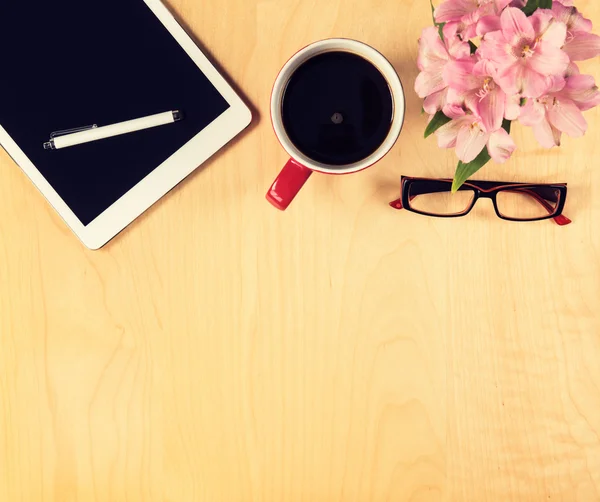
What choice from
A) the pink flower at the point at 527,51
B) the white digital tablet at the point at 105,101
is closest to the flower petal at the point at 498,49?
the pink flower at the point at 527,51

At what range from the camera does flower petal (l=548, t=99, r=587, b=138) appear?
0.37 meters

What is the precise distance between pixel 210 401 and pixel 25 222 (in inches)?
11.2

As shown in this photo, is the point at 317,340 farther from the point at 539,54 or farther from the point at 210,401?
the point at 539,54

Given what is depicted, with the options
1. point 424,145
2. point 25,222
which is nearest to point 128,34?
point 25,222

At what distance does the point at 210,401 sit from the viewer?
530 millimetres

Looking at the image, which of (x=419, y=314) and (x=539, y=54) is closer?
(x=539, y=54)

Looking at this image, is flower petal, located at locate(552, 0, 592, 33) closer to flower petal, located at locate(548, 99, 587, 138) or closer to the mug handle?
flower petal, located at locate(548, 99, 587, 138)

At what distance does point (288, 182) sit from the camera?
1.50 feet

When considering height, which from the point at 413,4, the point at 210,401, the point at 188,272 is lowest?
the point at 210,401

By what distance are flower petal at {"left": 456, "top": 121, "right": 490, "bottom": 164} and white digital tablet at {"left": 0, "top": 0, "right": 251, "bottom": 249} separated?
221mm

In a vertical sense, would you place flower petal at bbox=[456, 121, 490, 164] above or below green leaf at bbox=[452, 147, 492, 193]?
above

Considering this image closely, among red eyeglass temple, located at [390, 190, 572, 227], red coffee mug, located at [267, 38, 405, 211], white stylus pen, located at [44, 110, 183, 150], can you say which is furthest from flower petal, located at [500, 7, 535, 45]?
white stylus pen, located at [44, 110, 183, 150]

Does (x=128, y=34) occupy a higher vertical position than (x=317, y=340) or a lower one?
higher

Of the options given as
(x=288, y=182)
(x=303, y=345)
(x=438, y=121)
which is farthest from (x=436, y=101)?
(x=303, y=345)
